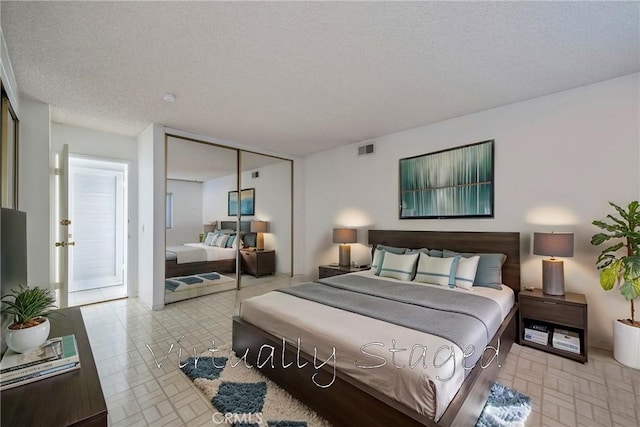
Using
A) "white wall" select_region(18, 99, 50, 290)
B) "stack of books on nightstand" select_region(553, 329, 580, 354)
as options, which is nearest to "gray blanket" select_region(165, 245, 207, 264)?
"white wall" select_region(18, 99, 50, 290)

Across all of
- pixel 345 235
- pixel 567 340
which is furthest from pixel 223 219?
pixel 567 340

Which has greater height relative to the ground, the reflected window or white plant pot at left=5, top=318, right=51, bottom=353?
the reflected window

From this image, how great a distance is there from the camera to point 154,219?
3.76 meters

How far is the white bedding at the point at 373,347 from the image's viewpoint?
1.35 m

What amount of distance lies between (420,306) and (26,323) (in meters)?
2.50

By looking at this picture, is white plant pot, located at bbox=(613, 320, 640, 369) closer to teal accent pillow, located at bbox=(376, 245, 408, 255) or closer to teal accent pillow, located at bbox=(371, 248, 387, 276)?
teal accent pillow, located at bbox=(376, 245, 408, 255)

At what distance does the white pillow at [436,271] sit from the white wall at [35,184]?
417cm

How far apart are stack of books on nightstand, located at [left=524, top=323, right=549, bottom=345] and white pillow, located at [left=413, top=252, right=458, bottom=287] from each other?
0.82 m

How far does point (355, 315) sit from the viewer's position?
206 cm

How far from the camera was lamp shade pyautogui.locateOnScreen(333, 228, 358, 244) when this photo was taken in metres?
4.41

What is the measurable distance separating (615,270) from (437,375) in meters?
2.19

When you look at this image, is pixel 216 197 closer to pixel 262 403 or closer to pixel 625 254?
pixel 262 403

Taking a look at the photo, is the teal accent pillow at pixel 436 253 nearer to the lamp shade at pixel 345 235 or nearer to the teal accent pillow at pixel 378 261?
the teal accent pillow at pixel 378 261

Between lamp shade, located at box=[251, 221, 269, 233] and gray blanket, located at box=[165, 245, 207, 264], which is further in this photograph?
lamp shade, located at box=[251, 221, 269, 233]
